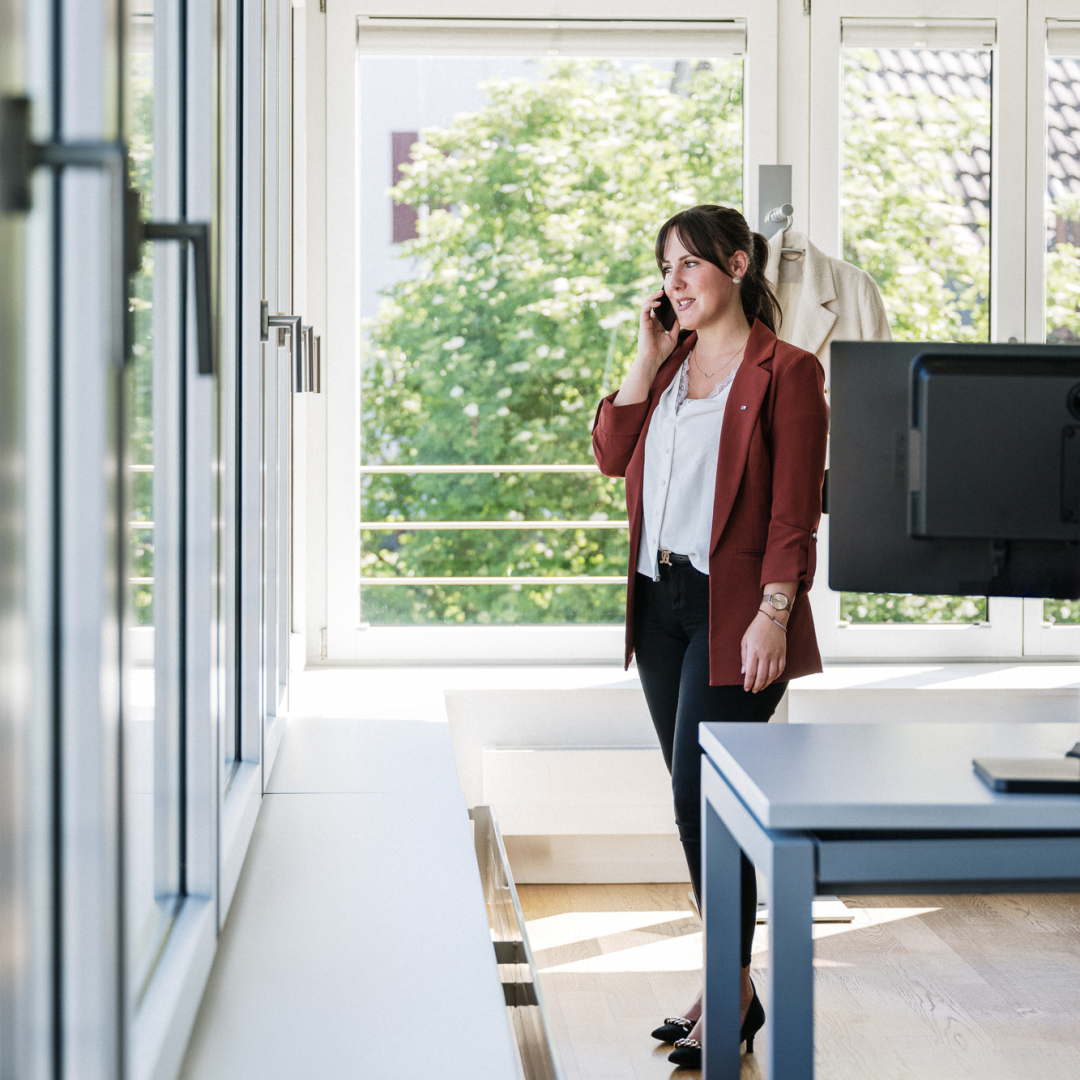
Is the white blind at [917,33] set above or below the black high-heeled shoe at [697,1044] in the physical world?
above

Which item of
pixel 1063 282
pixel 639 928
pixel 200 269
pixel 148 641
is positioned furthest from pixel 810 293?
pixel 200 269

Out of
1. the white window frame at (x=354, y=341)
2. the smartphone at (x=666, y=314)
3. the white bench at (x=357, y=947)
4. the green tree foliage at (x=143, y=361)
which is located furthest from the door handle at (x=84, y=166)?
the white window frame at (x=354, y=341)

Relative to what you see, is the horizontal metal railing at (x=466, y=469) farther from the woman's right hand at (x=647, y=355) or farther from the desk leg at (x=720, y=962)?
the desk leg at (x=720, y=962)

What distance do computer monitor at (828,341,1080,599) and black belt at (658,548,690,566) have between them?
2.01 feet

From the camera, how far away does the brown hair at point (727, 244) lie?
85.4 inches

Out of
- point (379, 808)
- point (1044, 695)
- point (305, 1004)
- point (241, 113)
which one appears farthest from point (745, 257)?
point (1044, 695)

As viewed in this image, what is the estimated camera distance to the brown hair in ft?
7.11

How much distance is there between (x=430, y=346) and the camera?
342cm

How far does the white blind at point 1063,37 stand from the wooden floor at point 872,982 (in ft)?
7.86

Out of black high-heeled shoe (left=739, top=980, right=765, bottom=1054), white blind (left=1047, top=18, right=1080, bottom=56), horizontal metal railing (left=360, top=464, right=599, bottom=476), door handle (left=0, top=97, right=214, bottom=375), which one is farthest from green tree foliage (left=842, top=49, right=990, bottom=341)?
door handle (left=0, top=97, right=214, bottom=375)

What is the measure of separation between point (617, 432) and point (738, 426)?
0.30m

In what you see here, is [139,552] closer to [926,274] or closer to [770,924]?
[770,924]

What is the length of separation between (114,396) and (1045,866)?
0.99 meters

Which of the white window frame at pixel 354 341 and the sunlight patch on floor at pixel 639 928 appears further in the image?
the white window frame at pixel 354 341
